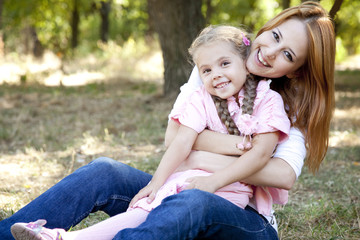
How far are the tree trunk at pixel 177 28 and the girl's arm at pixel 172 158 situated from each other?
410 centimetres

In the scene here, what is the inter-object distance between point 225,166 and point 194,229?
399 mm

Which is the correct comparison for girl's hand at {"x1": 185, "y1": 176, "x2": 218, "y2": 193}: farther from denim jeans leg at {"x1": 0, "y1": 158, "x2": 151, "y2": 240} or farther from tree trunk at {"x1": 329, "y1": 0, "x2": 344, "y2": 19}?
tree trunk at {"x1": 329, "y1": 0, "x2": 344, "y2": 19}

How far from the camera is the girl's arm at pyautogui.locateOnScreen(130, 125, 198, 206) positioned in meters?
2.05

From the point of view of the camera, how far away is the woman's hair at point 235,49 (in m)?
2.03

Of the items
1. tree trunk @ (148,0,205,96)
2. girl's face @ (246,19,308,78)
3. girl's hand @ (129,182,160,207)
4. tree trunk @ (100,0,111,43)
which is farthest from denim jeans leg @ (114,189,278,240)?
tree trunk @ (100,0,111,43)

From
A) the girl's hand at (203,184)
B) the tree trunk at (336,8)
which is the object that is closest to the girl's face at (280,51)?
the girl's hand at (203,184)

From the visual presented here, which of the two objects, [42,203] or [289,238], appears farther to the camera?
[289,238]

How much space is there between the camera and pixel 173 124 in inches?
88.0

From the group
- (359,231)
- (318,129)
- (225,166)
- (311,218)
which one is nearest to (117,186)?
(225,166)

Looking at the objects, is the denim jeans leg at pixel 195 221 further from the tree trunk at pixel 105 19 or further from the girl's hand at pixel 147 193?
the tree trunk at pixel 105 19

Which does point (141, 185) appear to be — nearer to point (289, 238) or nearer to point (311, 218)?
point (289, 238)

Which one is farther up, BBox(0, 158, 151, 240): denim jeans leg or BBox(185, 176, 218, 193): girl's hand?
BBox(185, 176, 218, 193): girl's hand

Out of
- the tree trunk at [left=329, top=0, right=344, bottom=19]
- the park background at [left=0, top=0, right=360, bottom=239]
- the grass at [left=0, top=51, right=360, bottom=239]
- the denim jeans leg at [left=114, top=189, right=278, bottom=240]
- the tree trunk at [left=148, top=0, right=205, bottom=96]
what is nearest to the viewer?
the denim jeans leg at [left=114, top=189, right=278, bottom=240]

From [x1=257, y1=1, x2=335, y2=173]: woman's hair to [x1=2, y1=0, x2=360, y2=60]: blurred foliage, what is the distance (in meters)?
7.06
